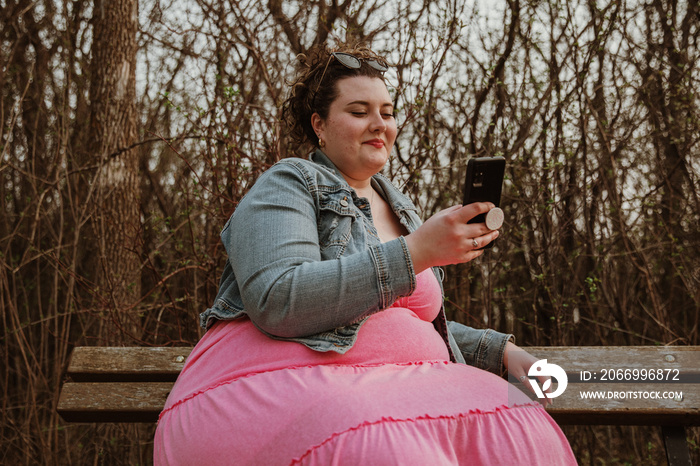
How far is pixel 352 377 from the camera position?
56.3 inches

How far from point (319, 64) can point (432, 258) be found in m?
0.94

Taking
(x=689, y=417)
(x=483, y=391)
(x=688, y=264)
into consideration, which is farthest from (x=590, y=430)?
(x=483, y=391)

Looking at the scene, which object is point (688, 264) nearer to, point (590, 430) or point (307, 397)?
point (590, 430)

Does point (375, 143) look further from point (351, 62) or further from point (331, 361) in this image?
point (331, 361)

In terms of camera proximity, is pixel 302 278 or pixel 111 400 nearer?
pixel 302 278

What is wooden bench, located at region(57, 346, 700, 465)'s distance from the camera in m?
2.18

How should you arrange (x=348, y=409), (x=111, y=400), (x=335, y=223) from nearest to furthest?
(x=348, y=409) → (x=335, y=223) → (x=111, y=400)

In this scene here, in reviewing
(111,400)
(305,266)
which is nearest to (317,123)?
(305,266)

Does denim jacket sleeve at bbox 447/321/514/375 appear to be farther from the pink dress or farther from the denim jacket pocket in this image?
the denim jacket pocket

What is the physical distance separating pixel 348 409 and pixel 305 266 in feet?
1.16

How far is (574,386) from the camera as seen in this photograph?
2.26 m

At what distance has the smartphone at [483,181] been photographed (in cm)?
147

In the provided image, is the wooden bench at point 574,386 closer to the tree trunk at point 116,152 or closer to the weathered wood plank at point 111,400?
the weathered wood plank at point 111,400

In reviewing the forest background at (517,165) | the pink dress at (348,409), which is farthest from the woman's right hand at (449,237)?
the forest background at (517,165)
